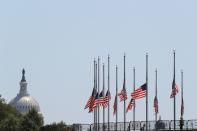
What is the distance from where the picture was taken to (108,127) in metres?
131

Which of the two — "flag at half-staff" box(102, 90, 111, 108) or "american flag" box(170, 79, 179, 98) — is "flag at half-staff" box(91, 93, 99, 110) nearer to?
"flag at half-staff" box(102, 90, 111, 108)

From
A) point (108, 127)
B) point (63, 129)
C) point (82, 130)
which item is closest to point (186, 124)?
point (108, 127)

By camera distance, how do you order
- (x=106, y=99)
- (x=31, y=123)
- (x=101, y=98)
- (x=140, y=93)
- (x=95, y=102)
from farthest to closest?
(x=31, y=123), (x=101, y=98), (x=106, y=99), (x=95, y=102), (x=140, y=93)

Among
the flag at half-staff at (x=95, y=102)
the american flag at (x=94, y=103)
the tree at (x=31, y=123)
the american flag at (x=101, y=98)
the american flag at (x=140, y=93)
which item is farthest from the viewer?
the tree at (x=31, y=123)

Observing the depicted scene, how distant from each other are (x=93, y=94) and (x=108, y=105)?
232 cm

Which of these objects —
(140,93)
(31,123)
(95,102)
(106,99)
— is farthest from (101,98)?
(31,123)

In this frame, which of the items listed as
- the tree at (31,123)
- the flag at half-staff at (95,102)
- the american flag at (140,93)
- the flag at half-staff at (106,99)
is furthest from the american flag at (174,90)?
the tree at (31,123)

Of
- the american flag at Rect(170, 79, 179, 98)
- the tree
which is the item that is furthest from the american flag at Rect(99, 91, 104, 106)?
the tree

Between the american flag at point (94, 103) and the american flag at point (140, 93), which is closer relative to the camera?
the american flag at point (140, 93)

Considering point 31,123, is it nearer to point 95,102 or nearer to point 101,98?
point 101,98

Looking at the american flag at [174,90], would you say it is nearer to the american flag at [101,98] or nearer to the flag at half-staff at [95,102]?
the american flag at [101,98]

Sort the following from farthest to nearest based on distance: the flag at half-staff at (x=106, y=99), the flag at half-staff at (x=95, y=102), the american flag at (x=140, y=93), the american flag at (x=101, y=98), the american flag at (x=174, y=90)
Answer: the flag at half-staff at (x=95, y=102) → the flag at half-staff at (x=106, y=99) → the american flag at (x=101, y=98) → the american flag at (x=140, y=93) → the american flag at (x=174, y=90)

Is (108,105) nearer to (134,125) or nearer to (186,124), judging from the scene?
(134,125)

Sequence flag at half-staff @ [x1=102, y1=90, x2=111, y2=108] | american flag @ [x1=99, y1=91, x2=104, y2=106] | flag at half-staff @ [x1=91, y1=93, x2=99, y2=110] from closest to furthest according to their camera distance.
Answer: american flag @ [x1=99, y1=91, x2=104, y2=106] → flag at half-staff @ [x1=102, y1=90, x2=111, y2=108] → flag at half-staff @ [x1=91, y1=93, x2=99, y2=110]
